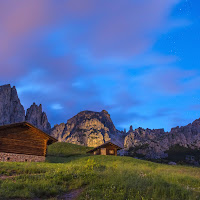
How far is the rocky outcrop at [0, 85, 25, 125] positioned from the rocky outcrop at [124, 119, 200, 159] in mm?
90064

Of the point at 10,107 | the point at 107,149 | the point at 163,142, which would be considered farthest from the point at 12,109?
the point at 163,142

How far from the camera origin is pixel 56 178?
441 inches

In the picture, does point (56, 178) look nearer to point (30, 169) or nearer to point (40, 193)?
point (40, 193)

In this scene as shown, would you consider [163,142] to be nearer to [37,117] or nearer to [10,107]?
[37,117]

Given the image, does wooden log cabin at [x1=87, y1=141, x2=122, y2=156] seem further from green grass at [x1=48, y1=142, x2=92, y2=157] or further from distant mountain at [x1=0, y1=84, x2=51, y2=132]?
distant mountain at [x1=0, y1=84, x2=51, y2=132]

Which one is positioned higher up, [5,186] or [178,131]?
[178,131]

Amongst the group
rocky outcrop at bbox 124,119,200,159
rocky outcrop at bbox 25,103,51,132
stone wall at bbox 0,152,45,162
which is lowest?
stone wall at bbox 0,152,45,162

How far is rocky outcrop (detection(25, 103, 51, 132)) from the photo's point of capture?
154250mm

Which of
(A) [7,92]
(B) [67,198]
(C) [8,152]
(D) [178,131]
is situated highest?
(A) [7,92]

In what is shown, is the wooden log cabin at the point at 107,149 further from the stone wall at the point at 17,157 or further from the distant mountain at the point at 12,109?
the distant mountain at the point at 12,109

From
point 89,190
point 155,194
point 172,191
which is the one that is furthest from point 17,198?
point 172,191

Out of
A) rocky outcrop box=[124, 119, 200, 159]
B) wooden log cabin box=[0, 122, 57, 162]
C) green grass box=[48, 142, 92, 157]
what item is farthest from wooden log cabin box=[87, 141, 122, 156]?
rocky outcrop box=[124, 119, 200, 159]

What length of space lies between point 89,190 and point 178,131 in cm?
17643

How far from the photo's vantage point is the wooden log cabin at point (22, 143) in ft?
91.7
